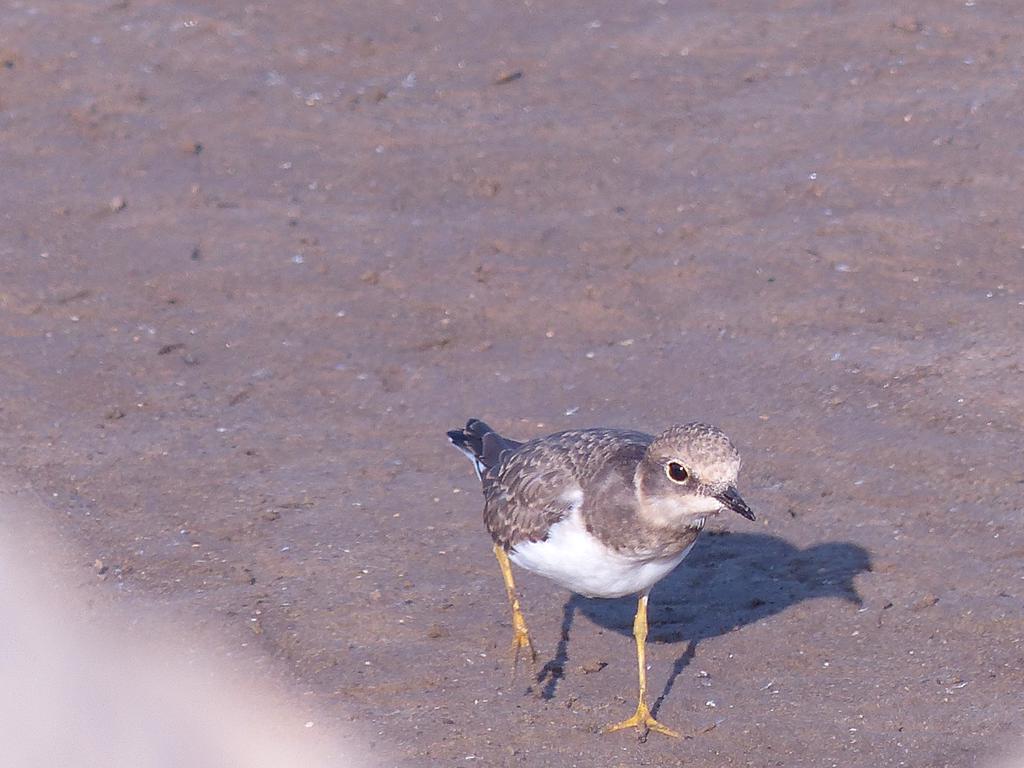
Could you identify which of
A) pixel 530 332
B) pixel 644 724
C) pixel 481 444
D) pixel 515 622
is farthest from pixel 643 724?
pixel 530 332

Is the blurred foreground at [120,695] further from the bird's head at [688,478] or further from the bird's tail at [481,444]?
the bird's head at [688,478]

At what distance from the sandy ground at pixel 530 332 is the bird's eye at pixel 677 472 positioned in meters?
1.33

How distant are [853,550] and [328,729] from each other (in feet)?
9.35

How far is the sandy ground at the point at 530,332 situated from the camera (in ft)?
22.2

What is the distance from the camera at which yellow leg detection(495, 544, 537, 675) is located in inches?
263

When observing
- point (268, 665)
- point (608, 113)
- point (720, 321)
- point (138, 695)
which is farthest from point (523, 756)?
point (608, 113)

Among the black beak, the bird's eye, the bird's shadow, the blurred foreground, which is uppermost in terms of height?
the bird's eye

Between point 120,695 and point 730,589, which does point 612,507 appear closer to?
point 730,589

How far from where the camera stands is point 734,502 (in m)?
5.52

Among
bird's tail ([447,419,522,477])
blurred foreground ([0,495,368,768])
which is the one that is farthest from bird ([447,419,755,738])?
blurred foreground ([0,495,368,768])

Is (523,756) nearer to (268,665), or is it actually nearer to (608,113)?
(268,665)

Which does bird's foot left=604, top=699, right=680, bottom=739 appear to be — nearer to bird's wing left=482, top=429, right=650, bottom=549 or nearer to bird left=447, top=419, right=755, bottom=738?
bird left=447, top=419, right=755, bottom=738

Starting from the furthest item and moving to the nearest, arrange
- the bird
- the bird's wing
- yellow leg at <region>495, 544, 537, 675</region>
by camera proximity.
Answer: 1. yellow leg at <region>495, 544, 537, 675</region>
2. the bird's wing
3. the bird

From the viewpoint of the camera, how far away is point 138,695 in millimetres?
6715
